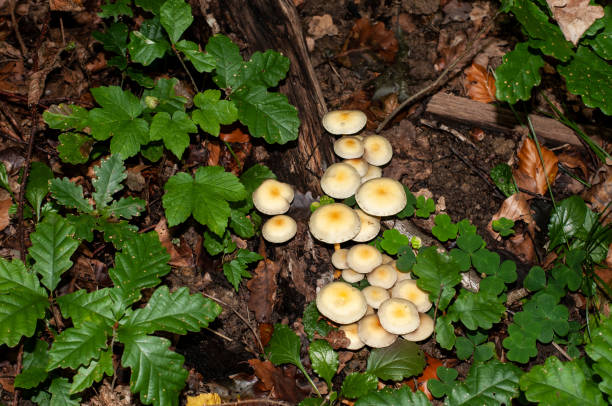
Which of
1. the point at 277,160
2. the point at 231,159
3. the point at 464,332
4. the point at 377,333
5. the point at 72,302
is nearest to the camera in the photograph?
the point at 72,302


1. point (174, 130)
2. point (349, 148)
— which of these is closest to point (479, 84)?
point (349, 148)

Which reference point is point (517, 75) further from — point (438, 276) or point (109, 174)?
point (109, 174)

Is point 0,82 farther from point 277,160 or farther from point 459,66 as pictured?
point 459,66

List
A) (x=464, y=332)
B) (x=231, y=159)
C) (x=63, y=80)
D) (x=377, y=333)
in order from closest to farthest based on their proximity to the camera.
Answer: (x=377, y=333)
(x=464, y=332)
(x=231, y=159)
(x=63, y=80)

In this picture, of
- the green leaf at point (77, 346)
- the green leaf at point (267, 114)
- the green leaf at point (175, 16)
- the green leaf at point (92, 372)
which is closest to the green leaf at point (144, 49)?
the green leaf at point (175, 16)

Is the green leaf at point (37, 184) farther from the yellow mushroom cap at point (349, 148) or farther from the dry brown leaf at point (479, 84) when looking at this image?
the dry brown leaf at point (479, 84)

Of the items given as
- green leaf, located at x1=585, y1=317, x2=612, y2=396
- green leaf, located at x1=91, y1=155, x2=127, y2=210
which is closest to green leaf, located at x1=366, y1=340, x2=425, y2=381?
green leaf, located at x1=585, y1=317, x2=612, y2=396

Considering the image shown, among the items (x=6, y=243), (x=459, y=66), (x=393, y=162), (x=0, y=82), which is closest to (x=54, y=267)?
(x=6, y=243)
